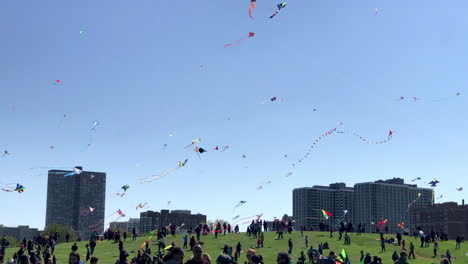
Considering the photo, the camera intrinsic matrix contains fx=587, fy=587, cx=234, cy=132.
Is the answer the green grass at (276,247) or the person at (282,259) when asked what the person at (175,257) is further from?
the green grass at (276,247)

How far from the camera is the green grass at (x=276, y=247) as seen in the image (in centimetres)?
4816

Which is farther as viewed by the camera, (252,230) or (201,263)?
(252,230)

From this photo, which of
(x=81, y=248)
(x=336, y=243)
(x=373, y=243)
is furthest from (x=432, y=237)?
(x=81, y=248)

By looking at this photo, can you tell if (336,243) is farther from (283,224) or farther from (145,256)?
(145,256)

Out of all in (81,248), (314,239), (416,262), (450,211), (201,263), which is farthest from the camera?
(450,211)

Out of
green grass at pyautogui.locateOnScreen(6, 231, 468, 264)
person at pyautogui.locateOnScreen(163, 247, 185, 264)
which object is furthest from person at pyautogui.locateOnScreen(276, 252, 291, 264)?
green grass at pyautogui.locateOnScreen(6, 231, 468, 264)

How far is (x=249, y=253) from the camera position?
36.8 feet

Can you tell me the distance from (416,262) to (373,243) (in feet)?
30.4

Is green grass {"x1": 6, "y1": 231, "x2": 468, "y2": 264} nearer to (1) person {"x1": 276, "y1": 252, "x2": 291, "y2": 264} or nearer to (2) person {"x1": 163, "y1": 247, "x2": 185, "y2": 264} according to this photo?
(2) person {"x1": 163, "y1": 247, "x2": 185, "y2": 264}

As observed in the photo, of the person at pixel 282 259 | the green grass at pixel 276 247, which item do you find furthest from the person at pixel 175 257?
the green grass at pixel 276 247

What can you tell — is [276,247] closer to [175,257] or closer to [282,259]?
[175,257]

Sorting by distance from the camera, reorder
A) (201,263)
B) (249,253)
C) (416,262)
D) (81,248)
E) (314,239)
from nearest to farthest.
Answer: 1. (201,263)
2. (249,253)
3. (416,262)
4. (81,248)
5. (314,239)

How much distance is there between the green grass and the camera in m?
48.2

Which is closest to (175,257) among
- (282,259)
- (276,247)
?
(282,259)
